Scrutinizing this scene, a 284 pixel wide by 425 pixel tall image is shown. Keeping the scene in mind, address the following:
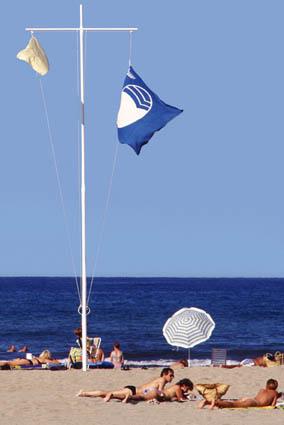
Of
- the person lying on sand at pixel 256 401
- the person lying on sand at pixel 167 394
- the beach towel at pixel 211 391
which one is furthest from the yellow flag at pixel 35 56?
the person lying on sand at pixel 256 401

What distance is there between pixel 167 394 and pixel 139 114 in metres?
6.44

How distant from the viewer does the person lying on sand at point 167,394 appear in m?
15.9

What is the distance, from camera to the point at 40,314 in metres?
60.8

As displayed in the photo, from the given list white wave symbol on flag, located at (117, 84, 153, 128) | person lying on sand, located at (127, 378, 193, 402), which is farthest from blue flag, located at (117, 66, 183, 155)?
person lying on sand, located at (127, 378, 193, 402)

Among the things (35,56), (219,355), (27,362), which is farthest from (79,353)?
(35,56)

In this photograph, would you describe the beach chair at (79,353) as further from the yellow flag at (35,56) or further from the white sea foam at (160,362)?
the yellow flag at (35,56)

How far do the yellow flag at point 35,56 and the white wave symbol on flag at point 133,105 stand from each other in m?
1.98

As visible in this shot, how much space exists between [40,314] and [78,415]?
46895 millimetres

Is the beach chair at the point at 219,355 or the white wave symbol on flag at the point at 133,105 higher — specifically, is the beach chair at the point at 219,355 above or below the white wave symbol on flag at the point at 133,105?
below

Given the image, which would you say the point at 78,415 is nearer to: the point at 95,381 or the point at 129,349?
the point at 95,381

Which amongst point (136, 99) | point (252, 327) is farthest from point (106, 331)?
point (136, 99)

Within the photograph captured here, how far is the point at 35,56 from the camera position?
62.1 ft

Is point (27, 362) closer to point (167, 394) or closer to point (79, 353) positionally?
point (79, 353)

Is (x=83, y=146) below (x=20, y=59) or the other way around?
below
